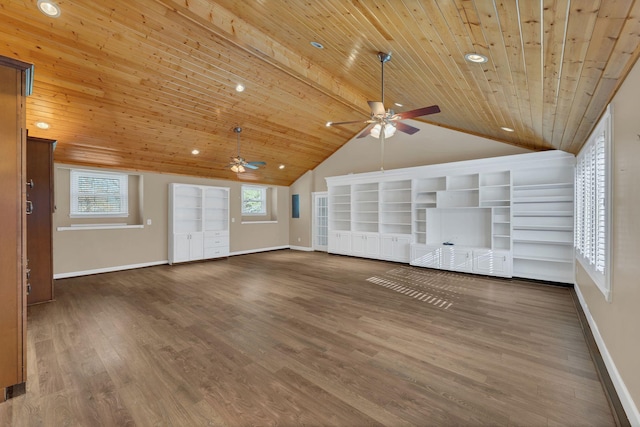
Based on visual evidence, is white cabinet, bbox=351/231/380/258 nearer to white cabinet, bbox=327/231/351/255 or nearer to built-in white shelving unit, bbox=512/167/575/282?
white cabinet, bbox=327/231/351/255

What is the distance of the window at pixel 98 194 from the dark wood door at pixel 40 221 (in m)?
2.26

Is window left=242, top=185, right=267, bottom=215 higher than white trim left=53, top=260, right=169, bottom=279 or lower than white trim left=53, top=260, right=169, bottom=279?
higher

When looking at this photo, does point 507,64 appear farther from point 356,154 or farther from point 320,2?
point 356,154

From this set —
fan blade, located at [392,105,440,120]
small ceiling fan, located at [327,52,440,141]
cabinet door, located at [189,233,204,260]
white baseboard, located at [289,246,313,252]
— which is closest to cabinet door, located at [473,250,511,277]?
small ceiling fan, located at [327,52,440,141]

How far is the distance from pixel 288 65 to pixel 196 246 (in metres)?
5.58

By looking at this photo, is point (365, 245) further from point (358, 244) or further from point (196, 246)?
point (196, 246)

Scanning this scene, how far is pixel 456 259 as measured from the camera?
6.30 metres

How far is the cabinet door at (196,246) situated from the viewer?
763 centimetres

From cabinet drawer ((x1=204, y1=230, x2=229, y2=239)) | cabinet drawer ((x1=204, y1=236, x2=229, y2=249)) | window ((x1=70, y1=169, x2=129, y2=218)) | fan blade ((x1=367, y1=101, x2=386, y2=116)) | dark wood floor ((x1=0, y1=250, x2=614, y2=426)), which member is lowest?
dark wood floor ((x1=0, y1=250, x2=614, y2=426))

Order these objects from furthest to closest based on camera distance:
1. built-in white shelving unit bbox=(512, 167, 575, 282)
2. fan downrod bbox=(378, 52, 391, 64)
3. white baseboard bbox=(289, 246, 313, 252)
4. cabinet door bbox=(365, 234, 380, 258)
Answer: white baseboard bbox=(289, 246, 313, 252) → cabinet door bbox=(365, 234, 380, 258) → built-in white shelving unit bbox=(512, 167, 575, 282) → fan downrod bbox=(378, 52, 391, 64)

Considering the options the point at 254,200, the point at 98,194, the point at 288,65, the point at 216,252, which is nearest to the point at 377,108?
the point at 288,65

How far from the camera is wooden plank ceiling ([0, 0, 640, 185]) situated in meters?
1.82

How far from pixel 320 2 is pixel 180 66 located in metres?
2.69

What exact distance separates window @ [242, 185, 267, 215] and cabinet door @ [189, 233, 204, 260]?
83.6 inches
